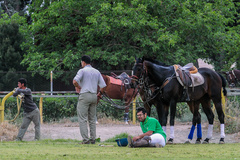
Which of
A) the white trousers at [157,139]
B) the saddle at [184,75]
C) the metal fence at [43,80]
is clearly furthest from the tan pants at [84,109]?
the metal fence at [43,80]

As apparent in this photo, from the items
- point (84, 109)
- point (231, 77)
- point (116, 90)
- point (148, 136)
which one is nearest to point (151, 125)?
point (148, 136)

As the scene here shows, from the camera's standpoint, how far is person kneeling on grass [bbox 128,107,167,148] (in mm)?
9578

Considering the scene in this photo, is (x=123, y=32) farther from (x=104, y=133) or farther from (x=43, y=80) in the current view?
(x=104, y=133)

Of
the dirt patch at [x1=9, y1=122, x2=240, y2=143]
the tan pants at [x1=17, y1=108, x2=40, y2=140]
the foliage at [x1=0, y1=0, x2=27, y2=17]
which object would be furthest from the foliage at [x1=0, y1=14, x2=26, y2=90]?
the foliage at [x1=0, y1=0, x2=27, y2=17]

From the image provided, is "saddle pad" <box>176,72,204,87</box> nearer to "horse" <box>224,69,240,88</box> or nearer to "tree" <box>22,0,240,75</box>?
"horse" <box>224,69,240,88</box>

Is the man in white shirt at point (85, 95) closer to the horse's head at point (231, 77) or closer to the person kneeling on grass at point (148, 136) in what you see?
the person kneeling on grass at point (148, 136)

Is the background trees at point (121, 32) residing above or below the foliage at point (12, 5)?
below

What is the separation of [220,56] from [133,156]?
87.2 ft

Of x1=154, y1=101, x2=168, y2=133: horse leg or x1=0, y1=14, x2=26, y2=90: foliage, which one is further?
x1=0, y1=14, x2=26, y2=90: foliage

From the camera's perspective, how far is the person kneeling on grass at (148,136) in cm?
958

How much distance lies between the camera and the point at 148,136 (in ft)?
31.5

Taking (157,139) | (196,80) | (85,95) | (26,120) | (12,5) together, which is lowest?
(157,139)

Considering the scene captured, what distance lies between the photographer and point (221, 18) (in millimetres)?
25484

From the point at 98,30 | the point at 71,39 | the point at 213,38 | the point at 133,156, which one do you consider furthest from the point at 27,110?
the point at 213,38
